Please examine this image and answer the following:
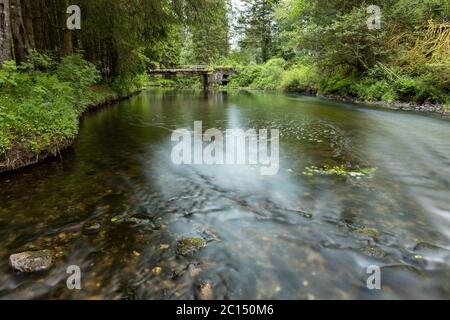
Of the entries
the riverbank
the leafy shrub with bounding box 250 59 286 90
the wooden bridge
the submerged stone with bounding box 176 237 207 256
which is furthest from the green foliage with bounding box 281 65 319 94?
the submerged stone with bounding box 176 237 207 256

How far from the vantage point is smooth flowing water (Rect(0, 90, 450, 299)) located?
112 inches

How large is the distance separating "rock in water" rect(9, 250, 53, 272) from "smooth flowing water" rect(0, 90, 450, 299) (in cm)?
9

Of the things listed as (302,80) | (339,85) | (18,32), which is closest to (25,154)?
(18,32)

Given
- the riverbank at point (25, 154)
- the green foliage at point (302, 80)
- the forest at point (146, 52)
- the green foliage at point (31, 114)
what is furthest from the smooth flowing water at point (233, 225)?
the green foliage at point (302, 80)

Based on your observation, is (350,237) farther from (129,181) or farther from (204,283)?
(129,181)

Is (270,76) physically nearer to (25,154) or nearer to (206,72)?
(206,72)

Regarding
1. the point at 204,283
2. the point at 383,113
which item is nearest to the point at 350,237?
the point at 204,283

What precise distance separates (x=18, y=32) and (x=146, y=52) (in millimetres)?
18393

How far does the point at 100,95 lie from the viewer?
16.9m

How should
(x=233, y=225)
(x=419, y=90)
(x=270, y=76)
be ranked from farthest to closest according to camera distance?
(x=270, y=76) → (x=419, y=90) → (x=233, y=225)

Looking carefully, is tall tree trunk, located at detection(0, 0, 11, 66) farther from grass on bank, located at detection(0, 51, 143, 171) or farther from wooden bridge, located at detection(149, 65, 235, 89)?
wooden bridge, located at detection(149, 65, 235, 89)

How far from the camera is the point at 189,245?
3.46 metres

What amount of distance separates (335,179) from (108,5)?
9.91 m

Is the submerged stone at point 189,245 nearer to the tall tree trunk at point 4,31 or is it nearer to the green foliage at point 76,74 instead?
the tall tree trunk at point 4,31
